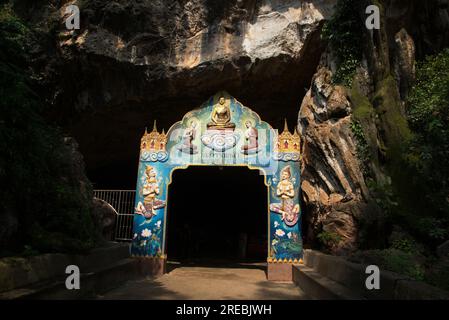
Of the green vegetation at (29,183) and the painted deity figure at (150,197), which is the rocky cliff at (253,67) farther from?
the green vegetation at (29,183)

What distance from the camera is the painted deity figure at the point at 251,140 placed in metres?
9.71

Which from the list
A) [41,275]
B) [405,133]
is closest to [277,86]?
[405,133]

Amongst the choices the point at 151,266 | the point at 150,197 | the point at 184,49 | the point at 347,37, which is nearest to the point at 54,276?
the point at 151,266

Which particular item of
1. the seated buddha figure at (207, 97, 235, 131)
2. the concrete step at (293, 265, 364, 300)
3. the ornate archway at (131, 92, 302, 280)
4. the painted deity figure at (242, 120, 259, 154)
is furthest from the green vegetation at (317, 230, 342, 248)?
the seated buddha figure at (207, 97, 235, 131)

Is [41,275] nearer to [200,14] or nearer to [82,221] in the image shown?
[82,221]

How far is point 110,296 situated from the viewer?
5.84m

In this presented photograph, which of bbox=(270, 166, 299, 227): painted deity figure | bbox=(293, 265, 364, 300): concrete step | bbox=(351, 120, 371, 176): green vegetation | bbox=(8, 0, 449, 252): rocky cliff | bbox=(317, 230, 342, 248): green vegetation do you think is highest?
bbox=(8, 0, 449, 252): rocky cliff

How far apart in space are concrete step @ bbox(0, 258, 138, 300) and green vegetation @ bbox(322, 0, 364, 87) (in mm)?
7034

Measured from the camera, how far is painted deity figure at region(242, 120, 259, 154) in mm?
9711

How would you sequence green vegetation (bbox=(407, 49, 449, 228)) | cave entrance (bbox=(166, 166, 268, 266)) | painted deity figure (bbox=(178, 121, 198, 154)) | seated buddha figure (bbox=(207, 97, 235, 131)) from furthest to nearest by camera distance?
cave entrance (bbox=(166, 166, 268, 266)) < seated buddha figure (bbox=(207, 97, 235, 131)) < painted deity figure (bbox=(178, 121, 198, 154)) < green vegetation (bbox=(407, 49, 449, 228))

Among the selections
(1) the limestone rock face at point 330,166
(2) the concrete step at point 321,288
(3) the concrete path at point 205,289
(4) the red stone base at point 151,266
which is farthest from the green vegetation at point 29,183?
(1) the limestone rock face at point 330,166

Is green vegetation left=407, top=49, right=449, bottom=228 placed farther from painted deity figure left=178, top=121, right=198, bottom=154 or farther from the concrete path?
painted deity figure left=178, top=121, right=198, bottom=154

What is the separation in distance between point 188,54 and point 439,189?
7.35 m

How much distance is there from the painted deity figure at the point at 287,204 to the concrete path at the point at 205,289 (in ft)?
5.47
